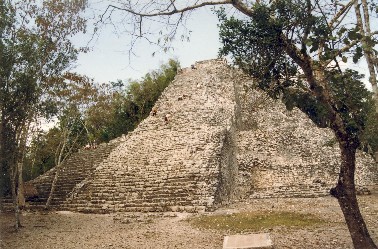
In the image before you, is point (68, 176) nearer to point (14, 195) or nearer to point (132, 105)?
point (14, 195)

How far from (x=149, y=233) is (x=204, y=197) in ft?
10.0

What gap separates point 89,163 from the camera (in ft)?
54.4

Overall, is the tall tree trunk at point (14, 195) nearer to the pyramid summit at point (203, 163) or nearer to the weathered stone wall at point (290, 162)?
the pyramid summit at point (203, 163)

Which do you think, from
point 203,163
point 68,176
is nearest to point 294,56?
point 203,163

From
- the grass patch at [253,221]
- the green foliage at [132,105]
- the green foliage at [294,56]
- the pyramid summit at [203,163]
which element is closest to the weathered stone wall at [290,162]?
the pyramid summit at [203,163]

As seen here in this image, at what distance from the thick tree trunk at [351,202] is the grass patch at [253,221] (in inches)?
110

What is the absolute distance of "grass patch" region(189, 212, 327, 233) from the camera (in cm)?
821

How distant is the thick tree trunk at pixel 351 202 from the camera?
207 inches

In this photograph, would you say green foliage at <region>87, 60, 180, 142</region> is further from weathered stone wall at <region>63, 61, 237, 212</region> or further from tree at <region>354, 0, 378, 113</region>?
tree at <region>354, 0, 378, 113</region>

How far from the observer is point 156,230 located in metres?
8.50

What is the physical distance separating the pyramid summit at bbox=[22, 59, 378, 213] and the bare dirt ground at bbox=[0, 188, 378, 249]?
969 millimetres

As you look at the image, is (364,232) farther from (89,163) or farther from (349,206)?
(89,163)

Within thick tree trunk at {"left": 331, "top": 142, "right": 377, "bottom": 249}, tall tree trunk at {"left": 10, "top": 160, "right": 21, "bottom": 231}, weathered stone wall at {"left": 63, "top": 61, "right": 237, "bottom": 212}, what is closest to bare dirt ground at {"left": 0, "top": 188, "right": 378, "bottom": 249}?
tall tree trunk at {"left": 10, "top": 160, "right": 21, "bottom": 231}

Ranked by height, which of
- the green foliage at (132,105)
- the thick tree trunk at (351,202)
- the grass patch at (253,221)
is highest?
the green foliage at (132,105)
